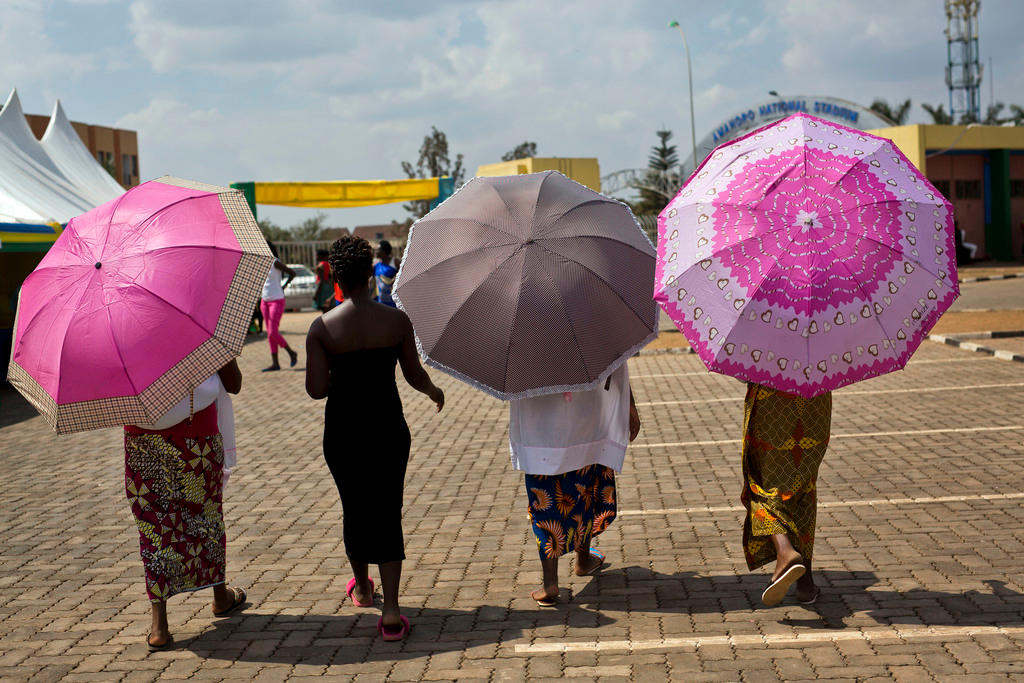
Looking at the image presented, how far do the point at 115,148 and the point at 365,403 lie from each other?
7213cm

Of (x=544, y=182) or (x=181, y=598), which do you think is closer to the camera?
(x=544, y=182)

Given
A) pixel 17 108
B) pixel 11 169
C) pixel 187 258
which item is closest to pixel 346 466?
pixel 187 258

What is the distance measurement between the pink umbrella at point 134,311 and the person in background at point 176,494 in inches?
19.0

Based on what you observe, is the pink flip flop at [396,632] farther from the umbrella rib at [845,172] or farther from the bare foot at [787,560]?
the umbrella rib at [845,172]

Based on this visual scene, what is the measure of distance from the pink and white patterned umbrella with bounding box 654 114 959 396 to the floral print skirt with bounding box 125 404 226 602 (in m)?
2.37

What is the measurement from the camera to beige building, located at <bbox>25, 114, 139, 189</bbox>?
66.6 meters

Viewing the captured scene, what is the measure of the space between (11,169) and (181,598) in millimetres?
14653

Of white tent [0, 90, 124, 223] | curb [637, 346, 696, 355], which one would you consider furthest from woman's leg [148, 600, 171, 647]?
curb [637, 346, 696, 355]

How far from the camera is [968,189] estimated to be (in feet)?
136

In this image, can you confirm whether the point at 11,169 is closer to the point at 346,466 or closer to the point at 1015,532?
the point at 346,466

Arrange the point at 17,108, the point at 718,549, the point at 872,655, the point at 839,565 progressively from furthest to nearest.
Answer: the point at 17,108, the point at 718,549, the point at 839,565, the point at 872,655

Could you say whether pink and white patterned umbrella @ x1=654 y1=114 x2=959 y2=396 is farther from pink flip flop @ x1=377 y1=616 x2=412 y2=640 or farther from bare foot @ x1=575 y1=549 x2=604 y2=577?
pink flip flop @ x1=377 y1=616 x2=412 y2=640

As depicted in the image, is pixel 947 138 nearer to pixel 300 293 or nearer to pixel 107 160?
pixel 300 293

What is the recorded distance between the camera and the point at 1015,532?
598 centimetres
